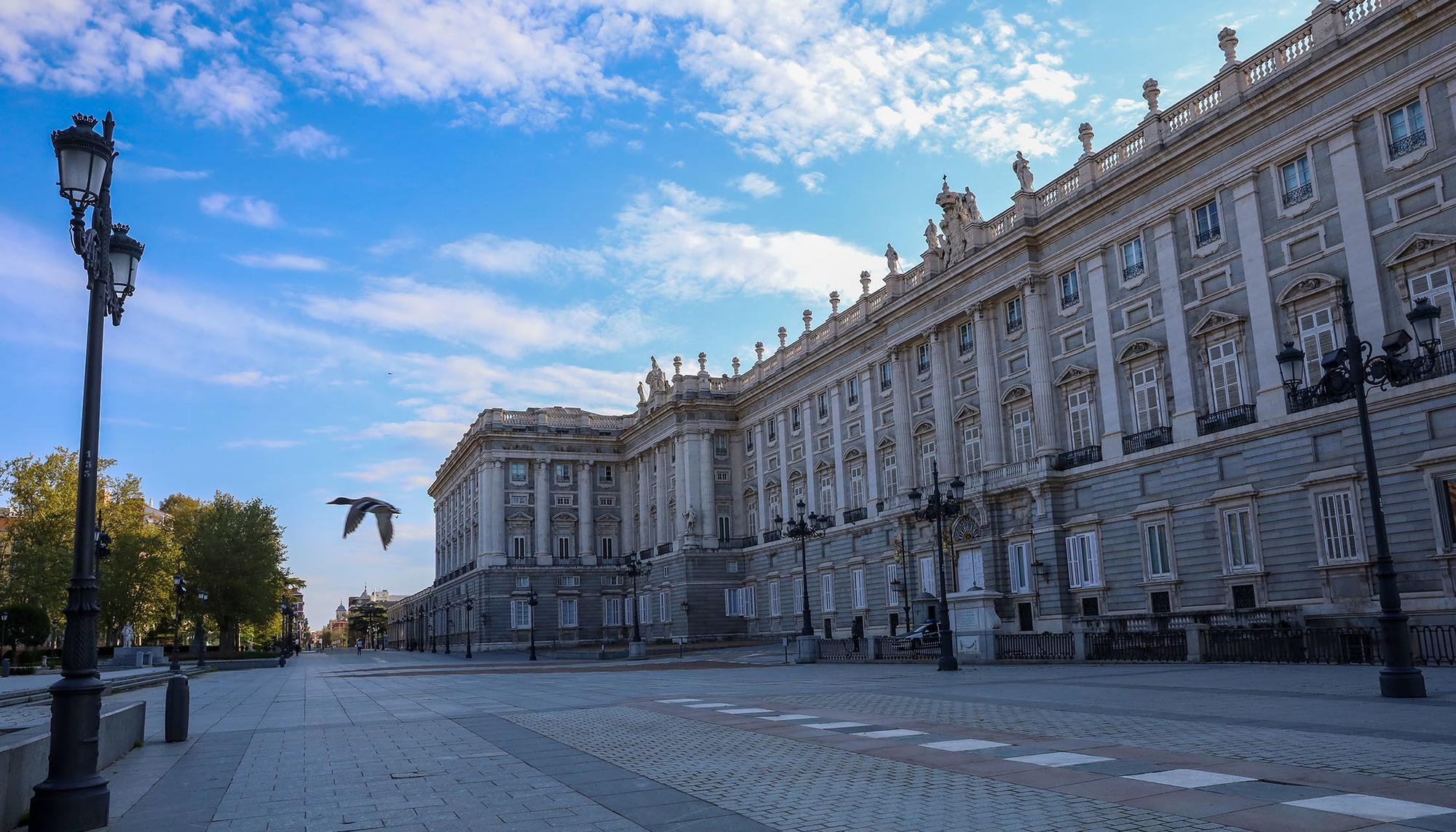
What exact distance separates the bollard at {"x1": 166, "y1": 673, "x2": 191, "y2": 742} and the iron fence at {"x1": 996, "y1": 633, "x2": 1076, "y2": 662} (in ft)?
76.9

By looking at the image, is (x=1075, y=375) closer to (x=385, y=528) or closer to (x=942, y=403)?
(x=942, y=403)

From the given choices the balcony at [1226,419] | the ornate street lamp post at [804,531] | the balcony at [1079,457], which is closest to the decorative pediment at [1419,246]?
the balcony at [1226,419]

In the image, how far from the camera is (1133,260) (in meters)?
39.1

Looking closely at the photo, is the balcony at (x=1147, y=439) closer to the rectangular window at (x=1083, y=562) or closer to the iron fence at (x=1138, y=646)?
the rectangular window at (x=1083, y=562)

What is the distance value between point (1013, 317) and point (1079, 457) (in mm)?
7863

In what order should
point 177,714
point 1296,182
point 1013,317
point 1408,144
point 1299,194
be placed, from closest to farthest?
point 177,714
point 1408,144
point 1299,194
point 1296,182
point 1013,317

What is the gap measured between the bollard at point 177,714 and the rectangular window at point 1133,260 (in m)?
34.8

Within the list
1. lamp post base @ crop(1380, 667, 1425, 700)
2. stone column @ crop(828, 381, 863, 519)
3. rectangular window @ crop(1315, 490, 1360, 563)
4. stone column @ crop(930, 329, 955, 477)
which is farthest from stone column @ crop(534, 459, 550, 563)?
lamp post base @ crop(1380, 667, 1425, 700)

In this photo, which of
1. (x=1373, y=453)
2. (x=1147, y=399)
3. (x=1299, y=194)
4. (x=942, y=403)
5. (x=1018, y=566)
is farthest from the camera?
(x=942, y=403)

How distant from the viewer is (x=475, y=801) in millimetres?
9336

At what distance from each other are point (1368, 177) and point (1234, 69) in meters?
6.68

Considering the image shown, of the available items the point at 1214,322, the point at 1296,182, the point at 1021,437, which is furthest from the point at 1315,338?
the point at 1021,437

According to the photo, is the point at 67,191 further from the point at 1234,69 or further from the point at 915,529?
the point at 915,529

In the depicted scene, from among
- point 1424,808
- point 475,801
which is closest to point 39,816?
point 475,801
